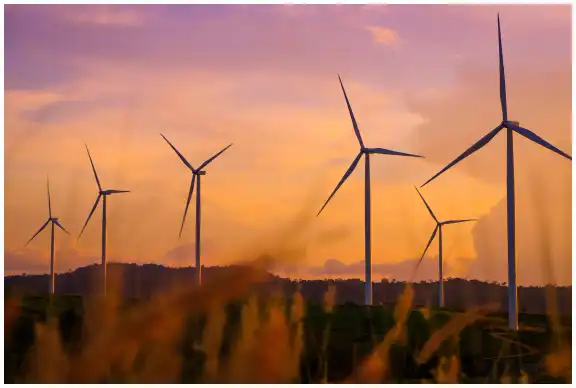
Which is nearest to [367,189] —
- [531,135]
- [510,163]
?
[510,163]

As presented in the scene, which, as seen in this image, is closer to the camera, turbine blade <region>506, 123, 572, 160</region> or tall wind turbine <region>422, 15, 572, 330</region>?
turbine blade <region>506, 123, 572, 160</region>

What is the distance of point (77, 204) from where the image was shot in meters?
6.09

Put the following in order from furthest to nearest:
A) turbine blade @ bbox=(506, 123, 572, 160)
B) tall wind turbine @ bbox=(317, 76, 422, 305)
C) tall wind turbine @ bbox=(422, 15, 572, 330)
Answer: tall wind turbine @ bbox=(317, 76, 422, 305), tall wind turbine @ bbox=(422, 15, 572, 330), turbine blade @ bbox=(506, 123, 572, 160)

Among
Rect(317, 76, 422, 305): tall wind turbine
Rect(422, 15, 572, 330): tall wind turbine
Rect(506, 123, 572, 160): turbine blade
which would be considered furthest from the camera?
Rect(317, 76, 422, 305): tall wind turbine

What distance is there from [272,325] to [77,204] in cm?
230

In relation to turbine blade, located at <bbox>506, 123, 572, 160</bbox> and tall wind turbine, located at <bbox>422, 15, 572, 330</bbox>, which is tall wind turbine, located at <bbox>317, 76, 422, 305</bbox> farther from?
turbine blade, located at <bbox>506, 123, 572, 160</bbox>

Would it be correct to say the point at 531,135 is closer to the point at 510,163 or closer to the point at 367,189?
the point at 510,163

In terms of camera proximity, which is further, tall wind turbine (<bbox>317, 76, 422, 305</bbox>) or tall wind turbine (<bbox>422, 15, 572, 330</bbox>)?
tall wind turbine (<bbox>317, 76, 422, 305</bbox>)

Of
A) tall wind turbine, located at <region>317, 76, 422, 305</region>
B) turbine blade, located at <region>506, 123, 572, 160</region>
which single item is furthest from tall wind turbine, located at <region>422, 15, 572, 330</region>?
tall wind turbine, located at <region>317, 76, 422, 305</region>

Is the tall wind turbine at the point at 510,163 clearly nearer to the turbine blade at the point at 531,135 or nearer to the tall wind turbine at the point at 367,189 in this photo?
the turbine blade at the point at 531,135

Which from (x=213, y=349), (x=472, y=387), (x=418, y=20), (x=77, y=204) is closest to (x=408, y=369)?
(x=472, y=387)

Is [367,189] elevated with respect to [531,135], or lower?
lower

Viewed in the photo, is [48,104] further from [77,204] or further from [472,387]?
[77,204]

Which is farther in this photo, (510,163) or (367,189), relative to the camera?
(367,189)
